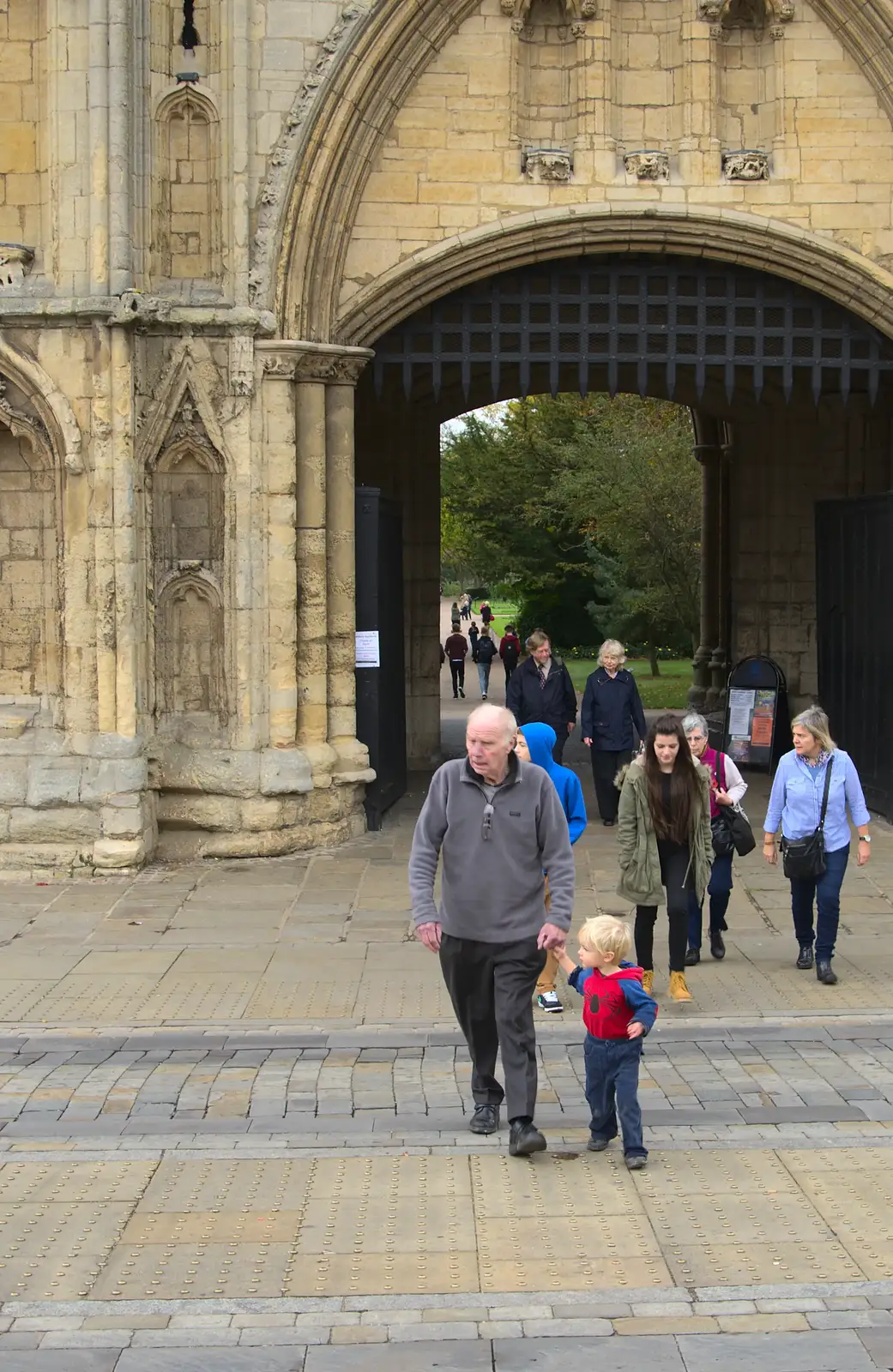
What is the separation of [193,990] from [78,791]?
10.9 ft

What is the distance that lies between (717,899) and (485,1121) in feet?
10.7

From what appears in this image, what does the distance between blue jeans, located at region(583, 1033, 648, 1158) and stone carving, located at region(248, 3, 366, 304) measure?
Answer: 7.48 meters

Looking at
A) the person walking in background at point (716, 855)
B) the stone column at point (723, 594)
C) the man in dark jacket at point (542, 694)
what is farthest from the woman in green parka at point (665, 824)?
the stone column at point (723, 594)

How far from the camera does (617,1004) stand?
21.6 ft

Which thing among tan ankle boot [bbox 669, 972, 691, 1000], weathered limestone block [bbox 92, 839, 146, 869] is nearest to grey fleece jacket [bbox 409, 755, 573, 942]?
tan ankle boot [bbox 669, 972, 691, 1000]

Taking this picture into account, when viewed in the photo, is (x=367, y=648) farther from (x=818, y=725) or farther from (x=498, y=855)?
(x=498, y=855)

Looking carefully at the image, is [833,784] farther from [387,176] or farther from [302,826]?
[387,176]

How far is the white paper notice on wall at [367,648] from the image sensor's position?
13648mm

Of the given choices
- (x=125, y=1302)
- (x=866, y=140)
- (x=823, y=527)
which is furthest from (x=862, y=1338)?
(x=823, y=527)

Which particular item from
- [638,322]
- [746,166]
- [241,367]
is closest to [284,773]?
[241,367]

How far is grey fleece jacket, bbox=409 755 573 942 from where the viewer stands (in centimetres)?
667

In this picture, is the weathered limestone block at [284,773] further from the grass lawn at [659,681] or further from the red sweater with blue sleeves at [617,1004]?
the grass lawn at [659,681]

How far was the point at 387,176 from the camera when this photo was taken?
1325cm

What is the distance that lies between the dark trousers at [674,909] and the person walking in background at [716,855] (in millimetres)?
316
